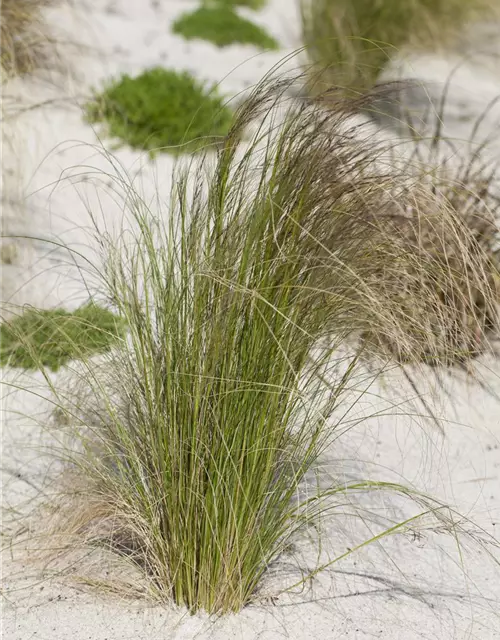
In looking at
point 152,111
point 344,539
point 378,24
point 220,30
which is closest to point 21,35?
point 152,111

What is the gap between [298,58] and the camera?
22.1 feet

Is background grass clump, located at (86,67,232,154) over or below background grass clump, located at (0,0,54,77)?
below

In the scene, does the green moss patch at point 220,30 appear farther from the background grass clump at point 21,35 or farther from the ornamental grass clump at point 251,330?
the ornamental grass clump at point 251,330

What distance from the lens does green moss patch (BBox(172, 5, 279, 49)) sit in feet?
23.7

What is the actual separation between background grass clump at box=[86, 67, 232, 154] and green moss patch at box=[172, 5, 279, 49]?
1723mm

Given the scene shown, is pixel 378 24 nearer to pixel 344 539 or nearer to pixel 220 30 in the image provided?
pixel 220 30

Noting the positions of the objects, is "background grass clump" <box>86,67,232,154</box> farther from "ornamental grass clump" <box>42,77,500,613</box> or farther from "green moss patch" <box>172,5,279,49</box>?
"ornamental grass clump" <box>42,77,500,613</box>

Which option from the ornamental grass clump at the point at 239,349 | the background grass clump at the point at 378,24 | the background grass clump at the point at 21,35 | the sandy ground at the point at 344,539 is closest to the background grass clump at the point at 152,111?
the background grass clump at the point at 21,35

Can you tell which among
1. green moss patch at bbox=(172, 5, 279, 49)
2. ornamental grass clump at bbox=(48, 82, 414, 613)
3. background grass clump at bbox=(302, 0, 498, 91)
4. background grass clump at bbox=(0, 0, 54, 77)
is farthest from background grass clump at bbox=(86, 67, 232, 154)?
ornamental grass clump at bbox=(48, 82, 414, 613)

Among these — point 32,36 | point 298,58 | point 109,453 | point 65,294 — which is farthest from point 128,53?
point 109,453

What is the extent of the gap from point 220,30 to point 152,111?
2.42 m

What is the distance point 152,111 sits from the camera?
5.26 m

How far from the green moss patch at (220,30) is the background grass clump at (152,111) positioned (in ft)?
5.65

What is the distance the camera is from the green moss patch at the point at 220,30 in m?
7.22
